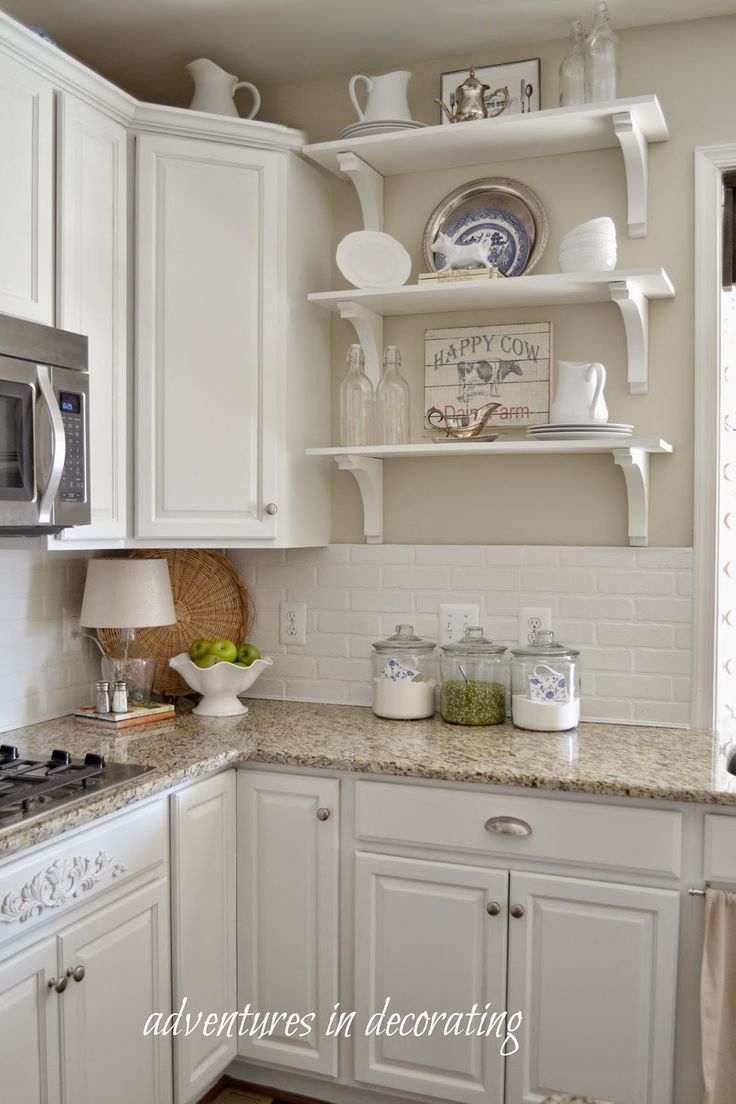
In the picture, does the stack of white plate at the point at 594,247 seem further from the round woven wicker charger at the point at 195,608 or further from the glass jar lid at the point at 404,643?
the round woven wicker charger at the point at 195,608

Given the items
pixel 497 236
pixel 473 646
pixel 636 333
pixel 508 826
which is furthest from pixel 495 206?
pixel 508 826

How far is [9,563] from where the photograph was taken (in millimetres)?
2438

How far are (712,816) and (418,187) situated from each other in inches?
70.3

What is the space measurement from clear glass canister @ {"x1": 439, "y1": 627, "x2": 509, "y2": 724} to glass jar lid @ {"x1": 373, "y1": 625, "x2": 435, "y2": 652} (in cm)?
5

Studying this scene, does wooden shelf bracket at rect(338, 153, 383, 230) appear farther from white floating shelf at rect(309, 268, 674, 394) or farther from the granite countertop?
the granite countertop

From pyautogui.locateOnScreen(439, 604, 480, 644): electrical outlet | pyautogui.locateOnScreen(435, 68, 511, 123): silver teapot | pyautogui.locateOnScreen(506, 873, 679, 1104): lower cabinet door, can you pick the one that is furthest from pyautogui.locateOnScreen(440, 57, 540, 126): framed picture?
pyautogui.locateOnScreen(506, 873, 679, 1104): lower cabinet door

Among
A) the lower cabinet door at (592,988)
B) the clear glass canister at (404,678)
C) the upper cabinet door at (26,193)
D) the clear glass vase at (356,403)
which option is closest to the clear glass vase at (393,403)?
the clear glass vase at (356,403)

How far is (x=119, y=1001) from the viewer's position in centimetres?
192

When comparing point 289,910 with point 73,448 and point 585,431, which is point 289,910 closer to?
point 73,448

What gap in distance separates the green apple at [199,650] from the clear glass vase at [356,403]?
0.65 metres

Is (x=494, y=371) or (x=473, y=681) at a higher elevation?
(x=494, y=371)

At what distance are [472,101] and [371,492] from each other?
1022 mm

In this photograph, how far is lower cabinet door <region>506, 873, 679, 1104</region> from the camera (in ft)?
6.50

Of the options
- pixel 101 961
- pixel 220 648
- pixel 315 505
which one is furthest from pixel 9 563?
pixel 101 961
